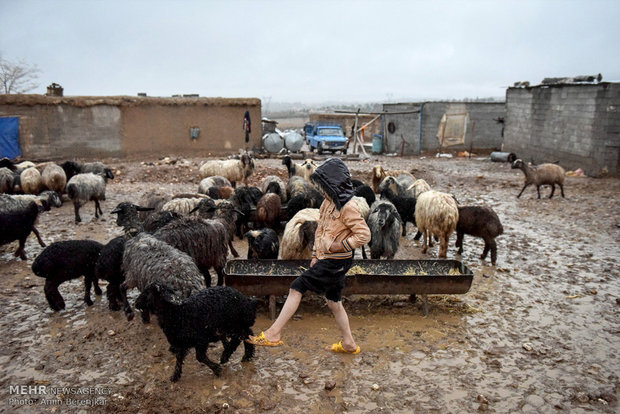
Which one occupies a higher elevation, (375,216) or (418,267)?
(375,216)

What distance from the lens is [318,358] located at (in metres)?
4.32

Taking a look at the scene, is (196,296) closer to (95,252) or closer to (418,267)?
(95,252)

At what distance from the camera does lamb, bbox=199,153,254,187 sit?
1341cm

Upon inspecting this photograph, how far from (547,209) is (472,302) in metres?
6.64

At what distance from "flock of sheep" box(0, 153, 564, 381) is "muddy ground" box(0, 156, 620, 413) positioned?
0.31m

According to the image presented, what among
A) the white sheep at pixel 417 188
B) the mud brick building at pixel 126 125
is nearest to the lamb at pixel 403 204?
the white sheep at pixel 417 188

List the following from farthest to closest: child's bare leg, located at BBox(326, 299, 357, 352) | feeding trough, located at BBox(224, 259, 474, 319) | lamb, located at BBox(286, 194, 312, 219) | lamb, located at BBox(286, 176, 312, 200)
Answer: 1. lamb, located at BBox(286, 176, 312, 200)
2. lamb, located at BBox(286, 194, 312, 219)
3. feeding trough, located at BBox(224, 259, 474, 319)
4. child's bare leg, located at BBox(326, 299, 357, 352)

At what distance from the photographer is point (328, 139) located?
2359 centimetres

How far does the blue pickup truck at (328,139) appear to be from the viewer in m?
23.5

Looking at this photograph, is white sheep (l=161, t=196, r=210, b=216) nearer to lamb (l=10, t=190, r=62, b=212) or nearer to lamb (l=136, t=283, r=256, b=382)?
lamb (l=10, t=190, r=62, b=212)

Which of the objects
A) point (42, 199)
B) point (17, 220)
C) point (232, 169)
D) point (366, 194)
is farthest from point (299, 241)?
point (232, 169)

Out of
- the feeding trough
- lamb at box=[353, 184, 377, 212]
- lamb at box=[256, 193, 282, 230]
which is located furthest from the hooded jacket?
lamb at box=[353, 184, 377, 212]

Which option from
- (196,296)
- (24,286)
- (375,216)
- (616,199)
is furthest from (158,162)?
(616,199)

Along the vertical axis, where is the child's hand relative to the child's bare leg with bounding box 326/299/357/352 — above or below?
above
